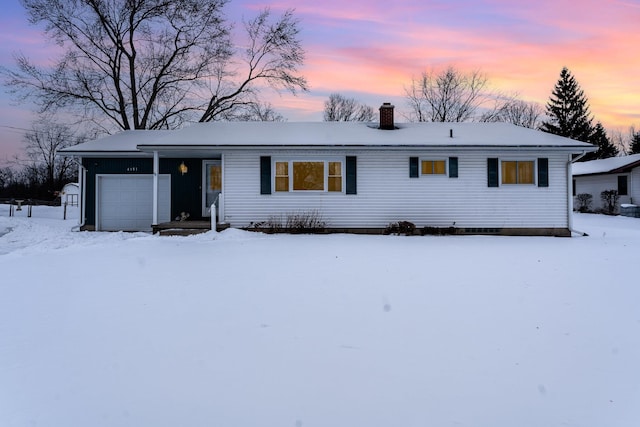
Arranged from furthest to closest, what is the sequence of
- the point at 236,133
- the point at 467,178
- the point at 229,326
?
1. the point at 236,133
2. the point at 467,178
3. the point at 229,326

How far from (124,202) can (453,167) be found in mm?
12009

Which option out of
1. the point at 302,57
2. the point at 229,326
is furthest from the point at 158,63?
the point at 229,326

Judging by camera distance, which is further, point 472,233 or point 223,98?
point 223,98

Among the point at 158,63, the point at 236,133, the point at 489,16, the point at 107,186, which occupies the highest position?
the point at 158,63

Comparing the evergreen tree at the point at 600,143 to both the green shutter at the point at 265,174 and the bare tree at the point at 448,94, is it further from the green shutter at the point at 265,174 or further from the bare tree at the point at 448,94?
the green shutter at the point at 265,174

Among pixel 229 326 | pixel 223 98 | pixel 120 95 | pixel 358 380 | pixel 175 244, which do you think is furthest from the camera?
pixel 223 98

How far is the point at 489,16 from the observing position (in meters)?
14.7

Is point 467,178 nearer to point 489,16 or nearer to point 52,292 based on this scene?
point 489,16

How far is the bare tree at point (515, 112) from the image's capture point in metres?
37.7

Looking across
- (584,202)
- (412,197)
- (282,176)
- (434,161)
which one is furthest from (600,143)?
(282,176)

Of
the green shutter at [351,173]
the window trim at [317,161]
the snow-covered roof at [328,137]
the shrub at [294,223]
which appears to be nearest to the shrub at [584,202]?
the snow-covered roof at [328,137]

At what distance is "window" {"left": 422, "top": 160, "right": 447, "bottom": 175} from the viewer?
14.2m

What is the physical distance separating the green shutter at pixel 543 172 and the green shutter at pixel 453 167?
279cm

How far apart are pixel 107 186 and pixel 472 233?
13.3 m
